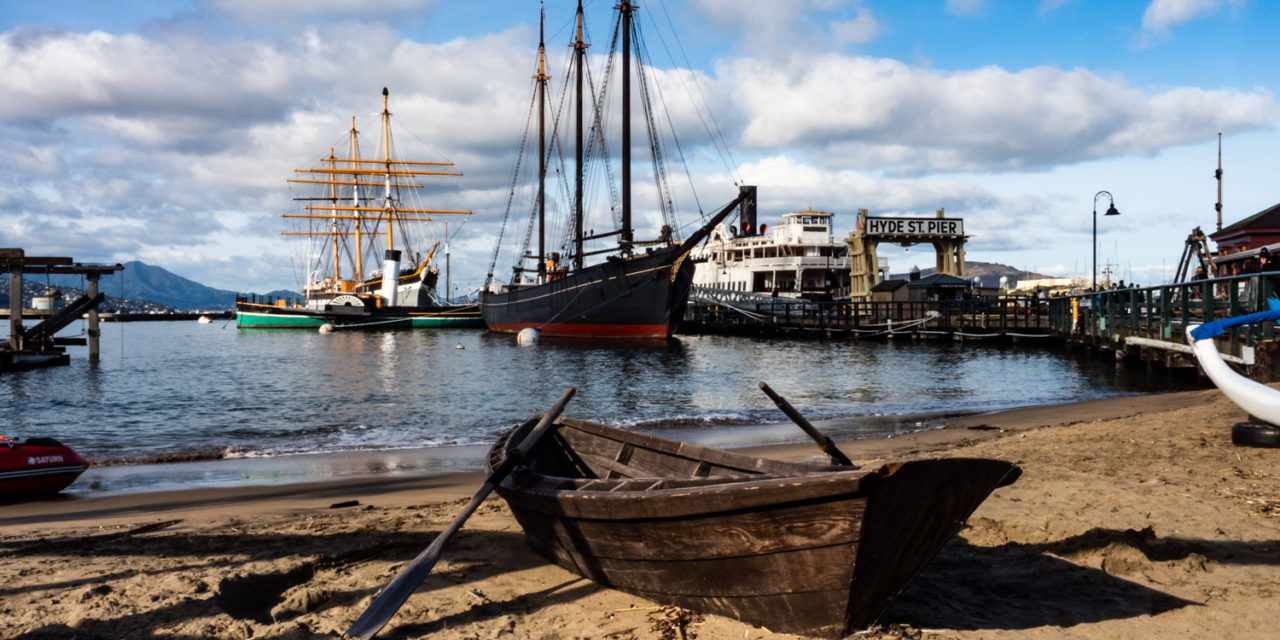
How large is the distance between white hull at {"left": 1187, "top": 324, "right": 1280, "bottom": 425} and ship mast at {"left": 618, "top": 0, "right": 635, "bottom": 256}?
37.2 meters

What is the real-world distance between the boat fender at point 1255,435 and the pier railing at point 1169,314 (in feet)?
15.9

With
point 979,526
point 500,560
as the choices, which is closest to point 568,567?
point 500,560

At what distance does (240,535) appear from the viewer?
6.72 m

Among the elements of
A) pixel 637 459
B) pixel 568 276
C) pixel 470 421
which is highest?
pixel 568 276

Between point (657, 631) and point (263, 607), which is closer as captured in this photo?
point (657, 631)

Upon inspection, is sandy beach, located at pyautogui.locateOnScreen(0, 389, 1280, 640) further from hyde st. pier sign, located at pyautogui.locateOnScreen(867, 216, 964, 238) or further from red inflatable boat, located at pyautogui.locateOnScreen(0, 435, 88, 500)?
hyde st. pier sign, located at pyautogui.locateOnScreen(867, 216, 964, 238)

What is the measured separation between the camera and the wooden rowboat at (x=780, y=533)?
367 cm

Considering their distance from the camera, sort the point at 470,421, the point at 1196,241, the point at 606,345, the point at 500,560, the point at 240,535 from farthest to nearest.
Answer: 1. the point at 606,345
2. the point at 1196,241
3. the point at 470,421
4. the point at 240,535
5. the point at 500,560

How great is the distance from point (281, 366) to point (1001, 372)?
26064 millimetres

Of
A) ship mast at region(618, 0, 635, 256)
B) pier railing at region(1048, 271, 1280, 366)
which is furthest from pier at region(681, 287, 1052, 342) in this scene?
ship mast at region(618, 0, 635, 256)

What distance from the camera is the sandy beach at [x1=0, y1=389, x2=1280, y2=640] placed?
4488 millimetres

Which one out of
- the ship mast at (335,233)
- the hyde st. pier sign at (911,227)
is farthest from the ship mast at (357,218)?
the hyde st. pier sign at (911,227)

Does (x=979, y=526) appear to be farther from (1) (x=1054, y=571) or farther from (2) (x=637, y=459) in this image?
(2) (x=637, y=459)

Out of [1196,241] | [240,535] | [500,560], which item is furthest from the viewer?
[1196,241]
